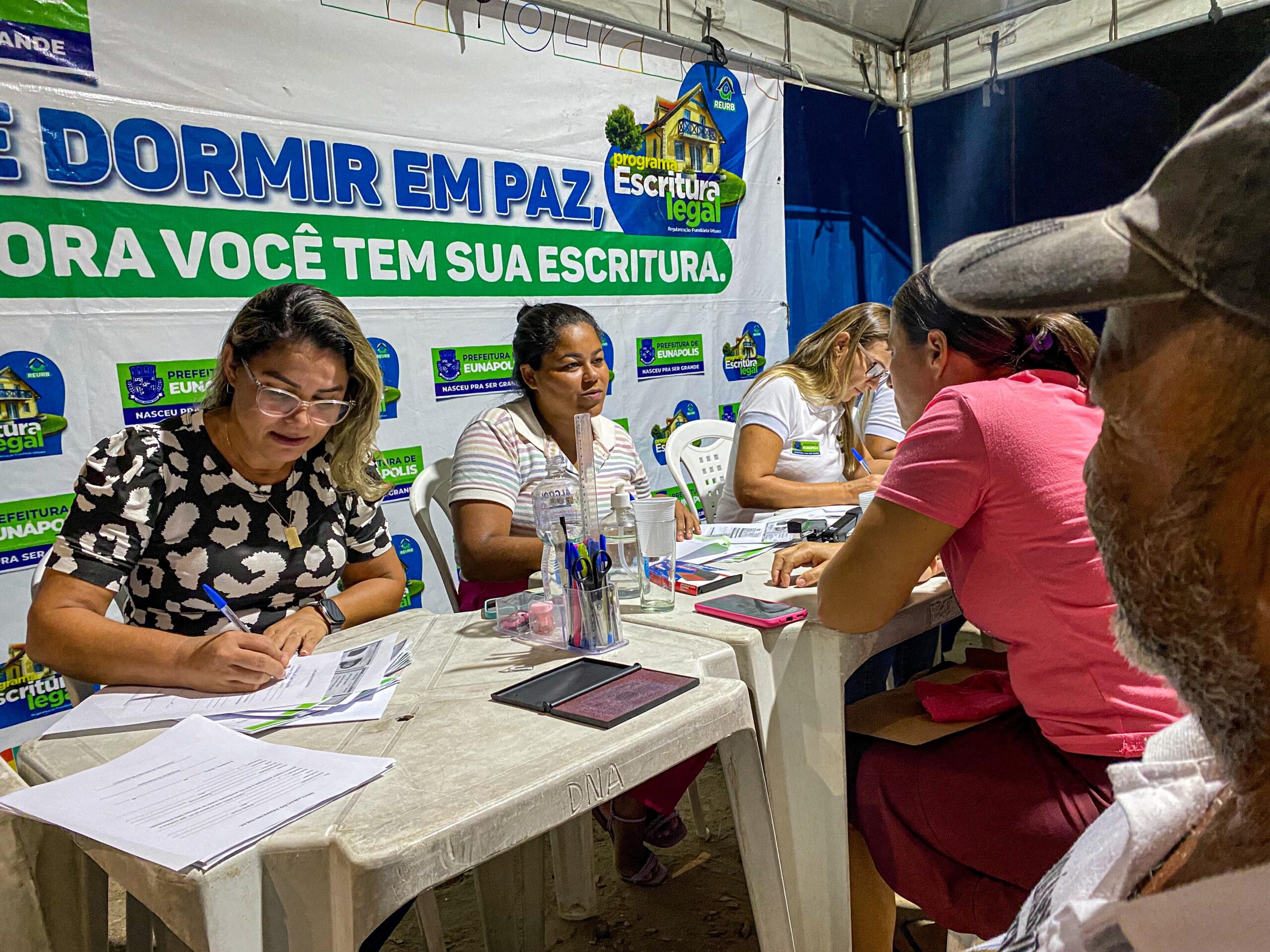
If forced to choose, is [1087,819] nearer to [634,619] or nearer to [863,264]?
[634,619]

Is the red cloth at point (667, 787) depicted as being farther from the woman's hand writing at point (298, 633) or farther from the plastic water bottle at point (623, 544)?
the woman's hand writing at point (298, 633)

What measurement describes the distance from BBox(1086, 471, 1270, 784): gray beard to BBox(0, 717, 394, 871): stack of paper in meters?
0.89

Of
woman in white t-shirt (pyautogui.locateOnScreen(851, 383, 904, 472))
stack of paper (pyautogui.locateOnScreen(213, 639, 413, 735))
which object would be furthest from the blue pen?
woman in white t-shirt (pyautogui.locateOnScreen(851, 383, 904, 472))

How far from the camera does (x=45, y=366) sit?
2742mm

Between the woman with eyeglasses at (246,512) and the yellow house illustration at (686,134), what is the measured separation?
9.69 ft

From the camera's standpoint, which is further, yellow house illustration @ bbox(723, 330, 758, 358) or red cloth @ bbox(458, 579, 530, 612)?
yellow house illustration @ bbox(723, 330, 758, 358)

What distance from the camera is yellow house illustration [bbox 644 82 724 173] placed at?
4.48 m

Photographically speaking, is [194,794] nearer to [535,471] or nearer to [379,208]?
[535,471]

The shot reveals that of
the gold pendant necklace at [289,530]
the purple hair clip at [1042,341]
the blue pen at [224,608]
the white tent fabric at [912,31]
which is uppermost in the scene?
the white tent fabric at [912,31]

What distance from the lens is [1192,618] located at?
47 cm

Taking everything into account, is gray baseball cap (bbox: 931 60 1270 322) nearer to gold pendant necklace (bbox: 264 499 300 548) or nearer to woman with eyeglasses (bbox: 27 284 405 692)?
woman with eyeglasses (bbox: 27 284 405 692)

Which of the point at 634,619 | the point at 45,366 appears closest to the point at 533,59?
the point at 45,366

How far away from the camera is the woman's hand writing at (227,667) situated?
4.70 feet

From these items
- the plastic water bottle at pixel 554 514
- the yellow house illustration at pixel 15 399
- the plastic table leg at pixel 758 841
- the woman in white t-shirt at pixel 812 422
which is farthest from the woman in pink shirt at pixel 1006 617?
the yellow house illustration at pixel 15 399
